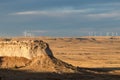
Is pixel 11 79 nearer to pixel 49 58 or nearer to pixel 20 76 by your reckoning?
pixel 20 76

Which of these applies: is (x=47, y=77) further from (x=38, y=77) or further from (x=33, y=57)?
(x=33, y=57)

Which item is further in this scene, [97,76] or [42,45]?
[42,45]

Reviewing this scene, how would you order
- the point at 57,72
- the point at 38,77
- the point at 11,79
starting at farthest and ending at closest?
1. the point at 57,72
2. the point at 38,77
3. the point at 11,79

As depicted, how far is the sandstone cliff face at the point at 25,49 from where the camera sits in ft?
206

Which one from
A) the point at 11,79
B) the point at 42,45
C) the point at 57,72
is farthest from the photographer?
the point at 42,45

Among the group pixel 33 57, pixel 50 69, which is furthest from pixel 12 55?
pixel 50 69

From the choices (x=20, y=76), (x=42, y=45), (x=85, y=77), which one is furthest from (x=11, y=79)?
(x=42, y=45)

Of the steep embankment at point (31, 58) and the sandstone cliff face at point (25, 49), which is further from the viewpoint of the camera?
the sandstone cliff face at point (25, 49)

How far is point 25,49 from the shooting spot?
63719mm

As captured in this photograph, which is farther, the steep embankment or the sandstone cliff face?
the sandstone cliff face

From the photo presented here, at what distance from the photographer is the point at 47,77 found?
180ft

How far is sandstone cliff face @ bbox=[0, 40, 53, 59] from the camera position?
2474 inches

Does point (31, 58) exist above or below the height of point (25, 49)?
below

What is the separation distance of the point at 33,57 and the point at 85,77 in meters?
10.4
